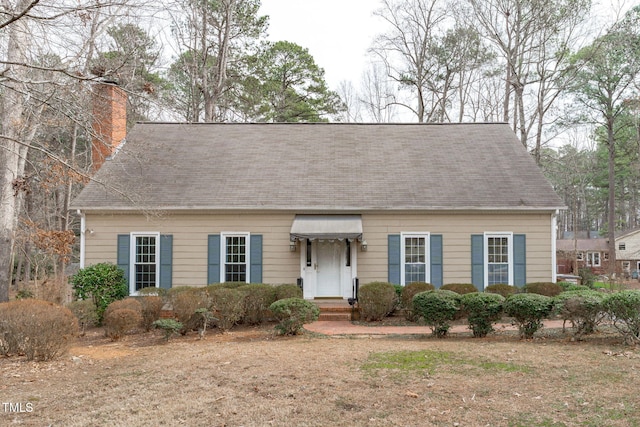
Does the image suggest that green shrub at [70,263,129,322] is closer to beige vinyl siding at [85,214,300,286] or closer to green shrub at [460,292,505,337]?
beige vinyl siding at [85,214,300,286]

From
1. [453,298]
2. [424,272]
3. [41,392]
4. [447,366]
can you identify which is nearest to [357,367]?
[447,366]

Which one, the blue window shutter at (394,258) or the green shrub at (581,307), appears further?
the blue window shutter at (394,258)

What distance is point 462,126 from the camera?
1828cm

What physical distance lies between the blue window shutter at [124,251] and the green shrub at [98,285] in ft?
2.15

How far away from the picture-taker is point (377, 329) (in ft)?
36.4

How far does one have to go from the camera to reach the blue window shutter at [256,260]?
13.7 meters

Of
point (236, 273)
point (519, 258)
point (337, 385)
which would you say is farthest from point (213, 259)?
point (519, 258)

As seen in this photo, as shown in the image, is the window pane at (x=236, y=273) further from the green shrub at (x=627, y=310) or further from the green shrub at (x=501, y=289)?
the green shrub at (x=627, y=310)

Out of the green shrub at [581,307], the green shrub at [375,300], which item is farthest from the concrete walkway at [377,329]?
the green shrub at [581,307]

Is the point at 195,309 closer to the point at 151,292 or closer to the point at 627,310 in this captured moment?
the point at 151,292

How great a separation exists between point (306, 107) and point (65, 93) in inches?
799

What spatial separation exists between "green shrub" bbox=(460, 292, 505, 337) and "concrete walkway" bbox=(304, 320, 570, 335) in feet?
2.69

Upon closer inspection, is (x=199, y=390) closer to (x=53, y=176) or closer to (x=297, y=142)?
(x=53, y=176)

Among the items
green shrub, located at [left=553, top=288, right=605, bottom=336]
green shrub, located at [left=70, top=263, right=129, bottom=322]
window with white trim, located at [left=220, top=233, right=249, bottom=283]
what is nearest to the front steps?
window with white trim, located at [left=220, top=233, right=249, bottom=283]
